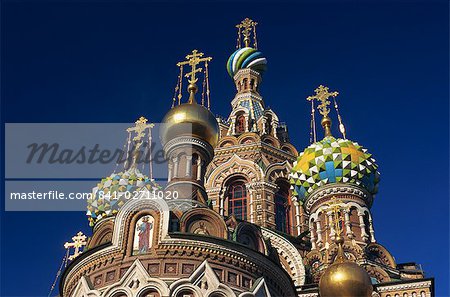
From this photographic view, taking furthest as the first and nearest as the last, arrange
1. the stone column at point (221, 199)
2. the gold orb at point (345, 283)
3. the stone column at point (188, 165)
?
the stone column at point (221, 199), the stone column at point (188, 165), the gold orb at point (345, 283)

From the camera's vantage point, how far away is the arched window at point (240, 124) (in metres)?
18.1

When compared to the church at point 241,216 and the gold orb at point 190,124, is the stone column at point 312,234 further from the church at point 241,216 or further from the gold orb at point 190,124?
the gold orb at point 190,124

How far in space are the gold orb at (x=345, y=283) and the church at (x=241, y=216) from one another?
0.4 inches

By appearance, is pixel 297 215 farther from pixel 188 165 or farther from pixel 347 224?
pixel 188 165

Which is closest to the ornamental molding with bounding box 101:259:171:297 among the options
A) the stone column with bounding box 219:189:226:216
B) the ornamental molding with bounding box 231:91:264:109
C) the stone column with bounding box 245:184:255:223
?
the stone column with bounding box 245:184:255:223

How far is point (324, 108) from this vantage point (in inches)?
674

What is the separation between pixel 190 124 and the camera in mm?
12320

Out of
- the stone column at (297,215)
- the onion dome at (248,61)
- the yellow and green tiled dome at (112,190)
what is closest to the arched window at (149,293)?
the yellow and green tiled dome at (112,190)

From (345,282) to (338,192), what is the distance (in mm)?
6694

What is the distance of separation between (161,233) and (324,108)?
26.0 feet

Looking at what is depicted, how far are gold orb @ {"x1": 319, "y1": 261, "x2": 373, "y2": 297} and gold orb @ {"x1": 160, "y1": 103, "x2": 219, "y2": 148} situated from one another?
4643mm

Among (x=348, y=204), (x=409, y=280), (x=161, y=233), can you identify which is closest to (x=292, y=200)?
(x=348, y=204)

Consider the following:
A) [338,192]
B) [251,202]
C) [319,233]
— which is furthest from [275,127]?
[319,233]

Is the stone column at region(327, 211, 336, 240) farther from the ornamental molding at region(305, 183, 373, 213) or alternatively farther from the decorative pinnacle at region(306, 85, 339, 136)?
the decorative pinnacle at region(306, 85, 339, 136)
